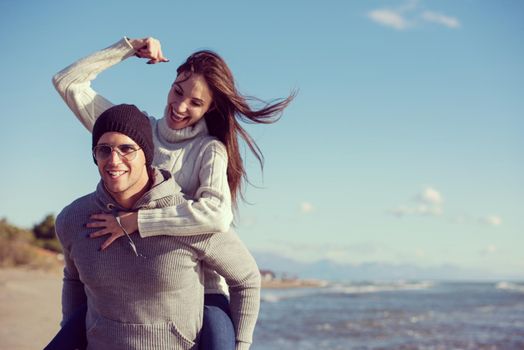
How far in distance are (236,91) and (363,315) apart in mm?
19544

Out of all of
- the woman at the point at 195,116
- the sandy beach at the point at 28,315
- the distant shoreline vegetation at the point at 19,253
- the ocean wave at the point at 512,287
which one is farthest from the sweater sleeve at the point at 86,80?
the ocean wave at the point at 512,287

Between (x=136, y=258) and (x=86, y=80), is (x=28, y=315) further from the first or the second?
(x=136, y=258)

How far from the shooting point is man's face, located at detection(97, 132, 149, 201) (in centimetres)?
286

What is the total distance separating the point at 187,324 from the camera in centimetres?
297

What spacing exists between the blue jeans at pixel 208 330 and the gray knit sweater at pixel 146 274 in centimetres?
5

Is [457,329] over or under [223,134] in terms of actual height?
under

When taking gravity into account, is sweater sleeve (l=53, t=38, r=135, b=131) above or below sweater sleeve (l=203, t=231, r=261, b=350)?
above

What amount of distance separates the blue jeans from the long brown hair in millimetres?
653

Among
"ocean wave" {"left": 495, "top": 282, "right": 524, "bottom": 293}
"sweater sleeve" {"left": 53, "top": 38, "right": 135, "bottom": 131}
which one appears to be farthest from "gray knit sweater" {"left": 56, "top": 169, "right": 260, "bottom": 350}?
"ocean wave" {"left": 495, "top": 282, "right": 524, "bottom": 293}

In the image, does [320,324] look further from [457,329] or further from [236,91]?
[236,91]

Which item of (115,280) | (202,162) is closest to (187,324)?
(115,280)

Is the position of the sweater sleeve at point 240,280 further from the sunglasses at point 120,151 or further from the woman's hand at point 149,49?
the woman's hand at point 149,49

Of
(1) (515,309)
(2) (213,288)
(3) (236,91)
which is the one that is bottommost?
(1) (515,309)

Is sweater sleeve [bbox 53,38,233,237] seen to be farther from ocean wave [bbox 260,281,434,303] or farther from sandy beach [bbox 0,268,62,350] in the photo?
ocean wave [bbox 260,281,434,303]
